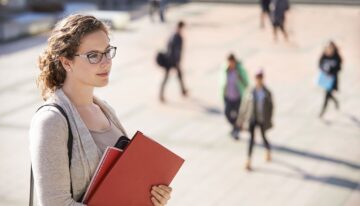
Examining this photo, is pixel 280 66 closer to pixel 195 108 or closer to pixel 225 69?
pixel 195 108

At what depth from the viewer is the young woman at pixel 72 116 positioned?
266cm

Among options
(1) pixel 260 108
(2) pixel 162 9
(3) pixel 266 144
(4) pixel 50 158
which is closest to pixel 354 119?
(3) pixel 266 144

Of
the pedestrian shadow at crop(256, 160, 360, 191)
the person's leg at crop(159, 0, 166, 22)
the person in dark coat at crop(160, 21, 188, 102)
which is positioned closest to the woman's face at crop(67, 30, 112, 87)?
the pedestrian shadow at crop(256, 160, 360, 191)

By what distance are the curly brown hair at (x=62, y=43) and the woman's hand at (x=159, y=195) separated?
2.17 feet

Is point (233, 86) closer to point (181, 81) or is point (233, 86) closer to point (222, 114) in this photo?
point (222, 114)

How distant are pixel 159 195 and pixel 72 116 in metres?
0.58

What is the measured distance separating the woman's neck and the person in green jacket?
8178 millimetres

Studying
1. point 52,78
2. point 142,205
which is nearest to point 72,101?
point 52,78

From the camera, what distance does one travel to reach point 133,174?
2969 millimetres

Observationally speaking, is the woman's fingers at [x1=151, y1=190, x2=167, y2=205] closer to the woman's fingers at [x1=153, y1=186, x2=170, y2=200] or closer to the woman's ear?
the woman's fingers at [x1=153, y1=186, x2=170, y2=200]

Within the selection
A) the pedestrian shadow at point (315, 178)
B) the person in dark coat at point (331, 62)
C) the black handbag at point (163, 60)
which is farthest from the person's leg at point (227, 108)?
the black handbag at point (163, 60)

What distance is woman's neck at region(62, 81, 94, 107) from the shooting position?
292cm

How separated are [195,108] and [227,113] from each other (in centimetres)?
200

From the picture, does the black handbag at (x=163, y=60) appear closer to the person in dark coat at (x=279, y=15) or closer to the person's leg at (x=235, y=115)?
the person's leg at (x=235, y=115)
